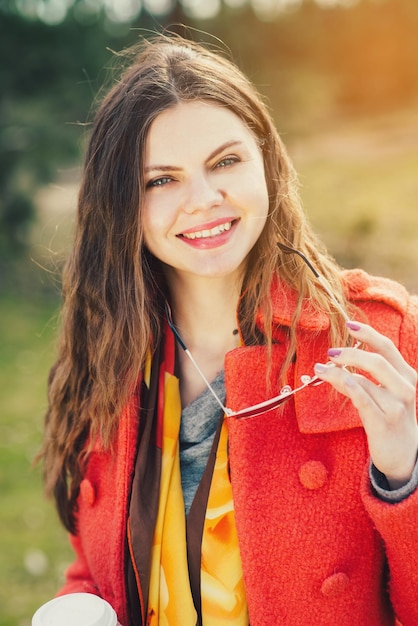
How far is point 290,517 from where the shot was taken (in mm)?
1644

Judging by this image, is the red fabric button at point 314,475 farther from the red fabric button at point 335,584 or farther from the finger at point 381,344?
the finger at point 381,344

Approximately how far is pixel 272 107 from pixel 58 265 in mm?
2651

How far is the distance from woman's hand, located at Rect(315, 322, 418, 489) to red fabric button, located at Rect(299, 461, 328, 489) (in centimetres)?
25

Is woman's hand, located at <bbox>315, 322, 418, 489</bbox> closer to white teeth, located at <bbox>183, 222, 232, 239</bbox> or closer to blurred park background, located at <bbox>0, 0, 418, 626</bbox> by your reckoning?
white teeth, located at <bbox>183, 222, 232, 239</bbox>

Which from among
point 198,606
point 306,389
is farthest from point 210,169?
point 198,606

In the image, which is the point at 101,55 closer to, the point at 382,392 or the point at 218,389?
the point at 218,389

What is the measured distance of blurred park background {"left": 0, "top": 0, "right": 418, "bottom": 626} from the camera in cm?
651

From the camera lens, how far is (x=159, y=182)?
73.7 inches

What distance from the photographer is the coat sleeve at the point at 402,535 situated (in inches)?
55.6

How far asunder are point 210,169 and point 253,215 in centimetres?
17

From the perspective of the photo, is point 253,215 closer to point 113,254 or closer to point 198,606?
point 113,254

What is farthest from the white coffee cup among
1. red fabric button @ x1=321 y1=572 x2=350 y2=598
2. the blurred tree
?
the blurred tree

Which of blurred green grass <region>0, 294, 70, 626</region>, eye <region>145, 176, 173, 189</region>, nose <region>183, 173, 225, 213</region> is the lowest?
blurred green grass <region>0, 294, 70, 626</region>

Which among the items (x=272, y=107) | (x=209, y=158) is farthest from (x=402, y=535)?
(x=272, y=107)
